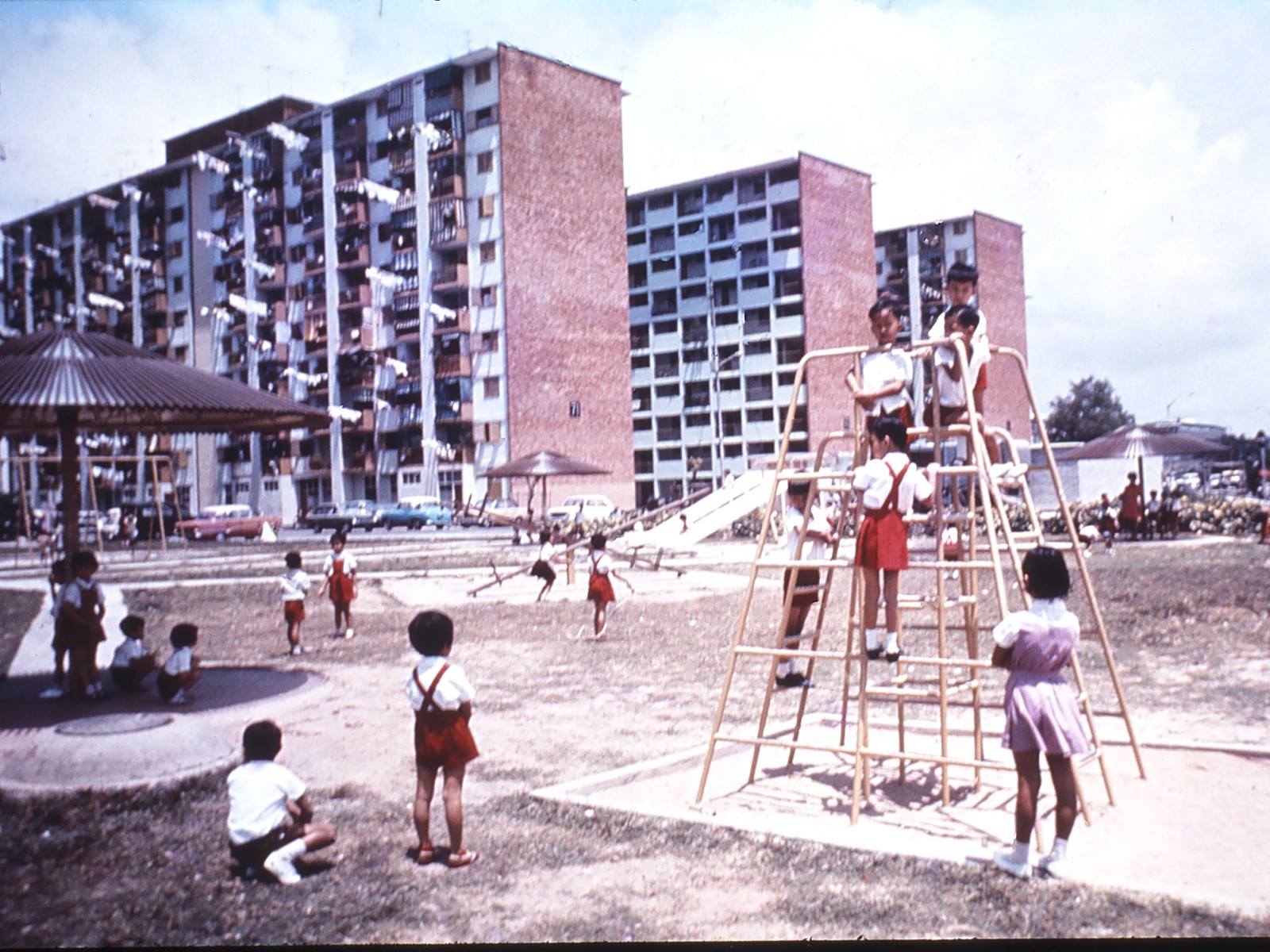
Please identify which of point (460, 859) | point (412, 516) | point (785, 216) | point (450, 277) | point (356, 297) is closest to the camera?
point (460, 859)

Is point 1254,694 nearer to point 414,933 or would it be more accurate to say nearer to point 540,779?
point 540,779

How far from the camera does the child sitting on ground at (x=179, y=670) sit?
30.8ft

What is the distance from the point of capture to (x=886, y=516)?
5.59 metres

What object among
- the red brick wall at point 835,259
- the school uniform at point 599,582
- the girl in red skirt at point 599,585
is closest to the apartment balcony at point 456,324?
the red brick wall at point 835,259

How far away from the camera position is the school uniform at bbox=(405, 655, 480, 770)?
4914 millimetres

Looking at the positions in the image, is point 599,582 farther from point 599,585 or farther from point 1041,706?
point 1041,706

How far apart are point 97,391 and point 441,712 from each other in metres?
4.26

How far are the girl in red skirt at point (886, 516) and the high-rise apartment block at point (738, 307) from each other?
54492 mm

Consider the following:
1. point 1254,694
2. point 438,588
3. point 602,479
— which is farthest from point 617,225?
point 1254,694

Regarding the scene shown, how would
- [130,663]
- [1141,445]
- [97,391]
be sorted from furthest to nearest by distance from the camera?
[1141,445] → [130,663] → [97,391]

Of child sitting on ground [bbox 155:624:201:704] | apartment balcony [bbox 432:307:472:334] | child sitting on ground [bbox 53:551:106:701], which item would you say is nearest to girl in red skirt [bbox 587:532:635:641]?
child sitting on ground [bbox 155:624:201:704]

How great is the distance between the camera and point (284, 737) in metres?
8.03

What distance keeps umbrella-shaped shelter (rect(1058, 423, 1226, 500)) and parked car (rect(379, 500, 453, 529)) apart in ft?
95.5

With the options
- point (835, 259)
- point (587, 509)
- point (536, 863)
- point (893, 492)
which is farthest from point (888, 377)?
point (835, 259)
